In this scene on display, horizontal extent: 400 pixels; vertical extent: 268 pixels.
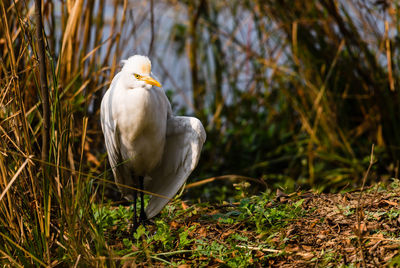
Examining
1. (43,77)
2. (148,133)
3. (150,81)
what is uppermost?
(43,77)

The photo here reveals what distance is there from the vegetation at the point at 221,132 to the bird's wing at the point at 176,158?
0.45 feet

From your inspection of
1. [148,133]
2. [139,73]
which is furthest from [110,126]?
[139,73]

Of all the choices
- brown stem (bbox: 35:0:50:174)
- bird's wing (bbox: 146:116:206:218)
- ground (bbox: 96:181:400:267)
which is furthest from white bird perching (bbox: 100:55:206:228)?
brown stem (bbox: 35:0:50:174)

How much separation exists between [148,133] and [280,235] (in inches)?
34.8

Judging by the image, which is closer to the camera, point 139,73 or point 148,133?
point 139,73

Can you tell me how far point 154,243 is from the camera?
226 cm

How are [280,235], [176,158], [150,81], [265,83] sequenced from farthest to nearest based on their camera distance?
1. [265,83]
2. [176,158]
3. [150,81]
4. [280,235]

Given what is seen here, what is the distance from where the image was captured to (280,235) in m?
2.22

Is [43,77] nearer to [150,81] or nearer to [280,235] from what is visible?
[150,81]

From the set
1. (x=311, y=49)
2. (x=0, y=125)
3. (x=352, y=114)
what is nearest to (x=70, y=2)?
(x=0, y=125)

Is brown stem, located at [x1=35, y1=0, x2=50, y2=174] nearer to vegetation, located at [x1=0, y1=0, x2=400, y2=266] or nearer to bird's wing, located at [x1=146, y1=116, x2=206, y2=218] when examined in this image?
vegetation, located at [x1=0, y1=0, x2=400, y2=266]

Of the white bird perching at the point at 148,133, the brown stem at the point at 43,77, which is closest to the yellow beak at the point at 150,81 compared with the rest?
the white bird perching at the point at 148,133

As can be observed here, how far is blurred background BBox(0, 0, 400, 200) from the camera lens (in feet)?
11.2

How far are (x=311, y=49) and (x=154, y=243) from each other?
2522 millimetres
